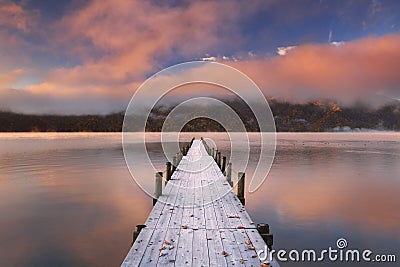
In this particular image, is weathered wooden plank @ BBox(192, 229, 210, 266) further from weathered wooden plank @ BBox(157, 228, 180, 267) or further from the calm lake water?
the calm lake water

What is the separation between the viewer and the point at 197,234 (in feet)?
22.4

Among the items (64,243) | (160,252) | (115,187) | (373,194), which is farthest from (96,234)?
(373,194)

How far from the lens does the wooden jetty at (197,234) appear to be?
18.3ft

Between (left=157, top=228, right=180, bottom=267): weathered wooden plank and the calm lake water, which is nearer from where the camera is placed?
(left=157, top=228, right=180, bottom=267): weathered wooden plank

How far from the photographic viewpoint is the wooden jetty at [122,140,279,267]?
5.59 m

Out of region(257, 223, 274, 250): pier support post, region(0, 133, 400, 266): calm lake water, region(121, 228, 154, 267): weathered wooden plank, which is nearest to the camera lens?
region(121, 228, 154, 267): weathered wooden plank

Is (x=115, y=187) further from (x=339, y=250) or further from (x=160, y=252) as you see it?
(x=160, y=252)

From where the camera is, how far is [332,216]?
1619 centimetres

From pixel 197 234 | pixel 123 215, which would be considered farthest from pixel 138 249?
pixel 123 215

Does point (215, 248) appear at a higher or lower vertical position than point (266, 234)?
lower

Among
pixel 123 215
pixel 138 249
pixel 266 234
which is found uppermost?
pixel 266 234

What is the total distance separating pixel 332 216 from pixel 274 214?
2.96m

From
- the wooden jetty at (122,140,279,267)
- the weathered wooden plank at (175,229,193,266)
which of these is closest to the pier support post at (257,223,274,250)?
the wooden jetty at (122,140,279,267)

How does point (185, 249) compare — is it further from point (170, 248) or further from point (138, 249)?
point (138, 249)
